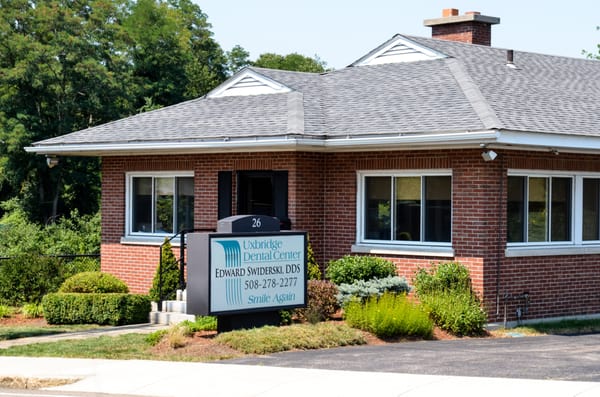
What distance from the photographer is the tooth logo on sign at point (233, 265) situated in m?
17.7

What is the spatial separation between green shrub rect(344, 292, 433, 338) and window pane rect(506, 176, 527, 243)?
9.54ft

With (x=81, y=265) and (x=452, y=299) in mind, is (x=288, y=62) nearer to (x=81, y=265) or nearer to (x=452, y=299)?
(x=81, y=265)

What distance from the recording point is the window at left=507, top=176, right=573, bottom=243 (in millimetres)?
20812

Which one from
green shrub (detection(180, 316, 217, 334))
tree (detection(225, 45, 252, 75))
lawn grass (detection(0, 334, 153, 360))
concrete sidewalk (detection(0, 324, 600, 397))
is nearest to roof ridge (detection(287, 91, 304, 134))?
green shrub (detection(180, 316, 217, 334))

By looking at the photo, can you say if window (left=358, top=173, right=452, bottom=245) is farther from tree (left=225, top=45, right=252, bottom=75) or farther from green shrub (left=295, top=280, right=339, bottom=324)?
tree (left=225, top=45, right=252, bottom=75)

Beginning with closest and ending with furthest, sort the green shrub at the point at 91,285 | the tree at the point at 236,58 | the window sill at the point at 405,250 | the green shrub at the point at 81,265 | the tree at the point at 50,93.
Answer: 1. the window sill at the point at 405,250
2. the green shrub at the point at 91,285
3. the green shrub at the point at 81,265
4. the tree at the point at 50,93
5. the tree at the point at 236,58

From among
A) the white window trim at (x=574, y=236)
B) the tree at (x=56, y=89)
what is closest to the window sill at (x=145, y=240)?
the white window trim at (x=574, y=236)

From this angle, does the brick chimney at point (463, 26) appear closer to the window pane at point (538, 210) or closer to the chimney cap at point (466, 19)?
the chimney cap at point (466, 19)

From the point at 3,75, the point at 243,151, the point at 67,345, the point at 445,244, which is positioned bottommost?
the point at 67,345

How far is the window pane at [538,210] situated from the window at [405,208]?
1727 mm

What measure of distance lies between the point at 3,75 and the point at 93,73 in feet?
11.3

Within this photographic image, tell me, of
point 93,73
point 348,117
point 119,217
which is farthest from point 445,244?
point 93,73

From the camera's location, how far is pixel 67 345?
58.0 feet

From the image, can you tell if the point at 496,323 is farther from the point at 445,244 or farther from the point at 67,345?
the point at 67,345
